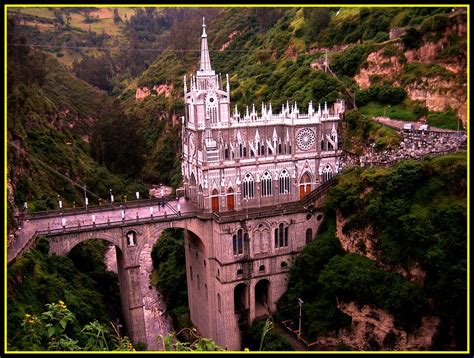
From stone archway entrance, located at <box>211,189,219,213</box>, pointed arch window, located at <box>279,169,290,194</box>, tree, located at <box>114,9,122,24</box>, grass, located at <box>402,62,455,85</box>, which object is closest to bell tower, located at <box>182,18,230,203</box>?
stone archway entrance, located at <box>211,189,219,213</box>

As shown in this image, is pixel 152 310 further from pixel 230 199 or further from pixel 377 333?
pixel 377 333

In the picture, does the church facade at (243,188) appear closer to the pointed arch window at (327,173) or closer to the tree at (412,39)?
the pointed arch window at (327,173)

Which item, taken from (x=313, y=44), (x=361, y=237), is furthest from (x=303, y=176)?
(x=313, y=44)

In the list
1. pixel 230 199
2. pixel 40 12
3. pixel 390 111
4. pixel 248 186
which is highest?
pixel 40 12

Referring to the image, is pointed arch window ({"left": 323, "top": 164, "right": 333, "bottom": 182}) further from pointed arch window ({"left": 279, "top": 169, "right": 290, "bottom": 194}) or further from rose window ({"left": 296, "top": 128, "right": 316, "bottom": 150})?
pointed arch window ({"left": 279, "top": 169, "right": 290, "bottom": 194})

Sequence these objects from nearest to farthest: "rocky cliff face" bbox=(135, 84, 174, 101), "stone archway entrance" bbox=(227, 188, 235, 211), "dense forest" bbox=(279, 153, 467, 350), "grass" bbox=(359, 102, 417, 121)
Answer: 1. "dense forest" bbox=(279, 153, 467, 350)
2. "stone archway entrance" bbox=(227, 188, 235, 211)
3. "grass" bbox=(359, 102, 417, 121)
4. "rocky cliff face" bbox=(135, 84, 174, 101)

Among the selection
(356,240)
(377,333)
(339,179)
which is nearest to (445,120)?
(339,179)

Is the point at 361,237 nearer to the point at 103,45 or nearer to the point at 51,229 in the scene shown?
the point at 51,229

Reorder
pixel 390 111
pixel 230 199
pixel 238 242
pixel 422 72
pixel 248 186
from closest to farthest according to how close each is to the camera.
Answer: pixel 238 242
pixel 230 199
pixel 248 186
pixel 422 72
pixel 390 111
